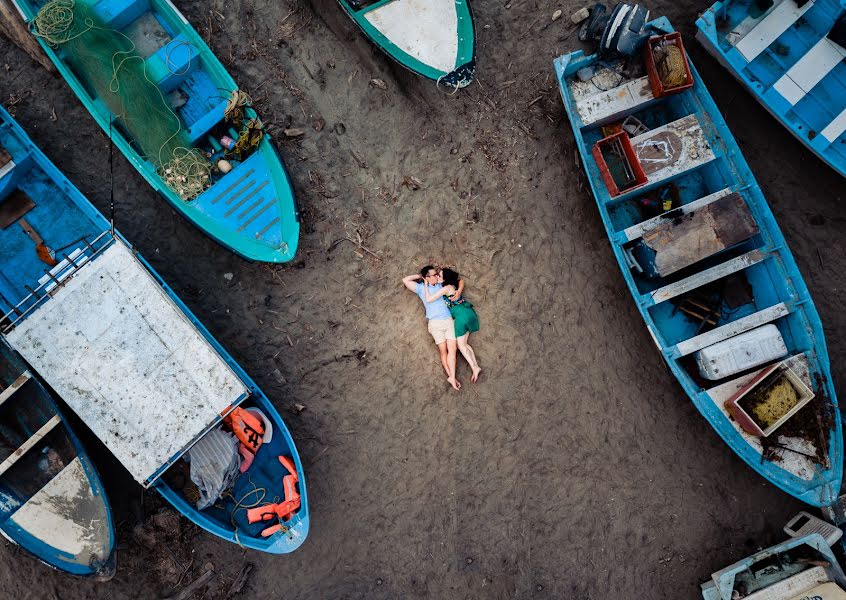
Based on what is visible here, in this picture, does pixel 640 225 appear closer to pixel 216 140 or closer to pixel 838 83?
pixel 838 83

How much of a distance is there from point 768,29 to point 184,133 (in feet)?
24.3

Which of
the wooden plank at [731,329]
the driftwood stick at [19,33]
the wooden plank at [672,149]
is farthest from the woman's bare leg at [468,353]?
the driftwood stick at [19,33]

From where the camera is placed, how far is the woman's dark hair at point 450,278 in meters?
8.06

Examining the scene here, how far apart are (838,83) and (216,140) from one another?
785 centimetres

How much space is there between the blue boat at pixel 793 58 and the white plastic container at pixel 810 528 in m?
4.43

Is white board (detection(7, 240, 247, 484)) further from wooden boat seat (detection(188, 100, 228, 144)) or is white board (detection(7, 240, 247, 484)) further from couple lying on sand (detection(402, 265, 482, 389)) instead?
couple lying on sand (detection(402, 265, 482, 389))

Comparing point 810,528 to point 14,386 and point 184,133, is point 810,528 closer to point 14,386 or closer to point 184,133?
point 184,133

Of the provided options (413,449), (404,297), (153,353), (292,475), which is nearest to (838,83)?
(404,297)

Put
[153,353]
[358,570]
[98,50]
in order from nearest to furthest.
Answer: [153,353]
[98,50]
[358,570]

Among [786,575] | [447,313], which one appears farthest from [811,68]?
[786,575]

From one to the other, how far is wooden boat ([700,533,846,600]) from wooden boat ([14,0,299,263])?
22.6ft

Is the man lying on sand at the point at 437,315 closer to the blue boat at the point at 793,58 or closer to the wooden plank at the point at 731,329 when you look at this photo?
the wooden plank at the point at 731,329

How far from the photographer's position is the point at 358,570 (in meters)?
8.10

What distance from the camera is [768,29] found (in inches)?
304
